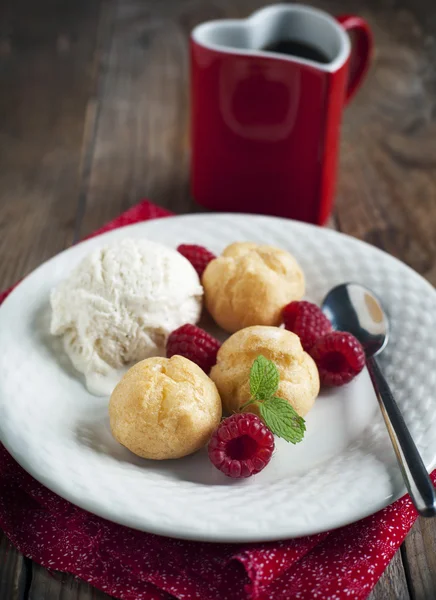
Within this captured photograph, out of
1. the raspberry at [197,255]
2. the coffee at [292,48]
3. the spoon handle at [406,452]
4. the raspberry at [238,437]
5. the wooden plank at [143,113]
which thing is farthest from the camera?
the wooden plank at [143,113]

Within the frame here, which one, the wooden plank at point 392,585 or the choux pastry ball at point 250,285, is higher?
the choux pastry ball at point 250,285

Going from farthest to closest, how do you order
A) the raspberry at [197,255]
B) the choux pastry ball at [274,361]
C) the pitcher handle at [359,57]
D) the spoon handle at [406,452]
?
the pitcher handle at [359,57], the raspberry at [197,255], the choux pastry ball at [274,361], the spoon handle at [406,452]

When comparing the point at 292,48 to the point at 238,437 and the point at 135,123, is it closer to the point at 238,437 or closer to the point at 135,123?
the point at 135,123

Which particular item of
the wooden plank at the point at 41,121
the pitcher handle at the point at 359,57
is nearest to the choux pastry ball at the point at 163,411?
the wooden plank at the point at 41,121

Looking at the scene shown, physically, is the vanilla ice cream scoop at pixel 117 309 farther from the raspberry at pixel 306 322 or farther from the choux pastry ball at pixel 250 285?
the raspberry at pixel 306 322

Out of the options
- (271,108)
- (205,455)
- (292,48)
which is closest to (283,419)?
(205,455)

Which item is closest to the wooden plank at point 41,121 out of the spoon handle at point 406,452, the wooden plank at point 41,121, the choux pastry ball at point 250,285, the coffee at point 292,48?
the wooden plank at point 41,121

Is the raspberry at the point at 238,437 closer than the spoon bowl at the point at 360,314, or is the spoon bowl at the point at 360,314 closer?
the raspberry at the point at 238,437

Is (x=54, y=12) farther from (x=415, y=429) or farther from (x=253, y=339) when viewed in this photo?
(x=415, y=429)

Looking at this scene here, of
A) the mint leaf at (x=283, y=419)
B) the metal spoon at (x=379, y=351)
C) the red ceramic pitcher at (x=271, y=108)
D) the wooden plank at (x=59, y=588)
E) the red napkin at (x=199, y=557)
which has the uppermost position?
the red ceramic pitcher at (x=271, y=108)
